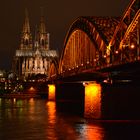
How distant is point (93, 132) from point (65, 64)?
274 feet

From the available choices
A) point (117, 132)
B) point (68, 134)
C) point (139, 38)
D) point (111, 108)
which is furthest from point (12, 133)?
point (139, 38)

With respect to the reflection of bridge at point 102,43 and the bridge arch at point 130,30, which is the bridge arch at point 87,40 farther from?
the bridge arch at point 130,30

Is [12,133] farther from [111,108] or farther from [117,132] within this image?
[111,108]

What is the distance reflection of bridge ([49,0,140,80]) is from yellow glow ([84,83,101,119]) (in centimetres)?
273

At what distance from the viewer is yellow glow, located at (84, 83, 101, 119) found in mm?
47438

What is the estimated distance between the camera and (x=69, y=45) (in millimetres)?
110062

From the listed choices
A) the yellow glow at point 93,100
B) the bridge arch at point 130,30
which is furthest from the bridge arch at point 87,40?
the yellow glow at point 93,100

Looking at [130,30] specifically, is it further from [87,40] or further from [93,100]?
[87,40]

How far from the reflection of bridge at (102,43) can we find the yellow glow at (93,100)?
8.96ft

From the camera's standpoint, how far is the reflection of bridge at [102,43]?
51.6 metres

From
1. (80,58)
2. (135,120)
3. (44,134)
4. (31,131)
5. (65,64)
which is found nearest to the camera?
(44,134)

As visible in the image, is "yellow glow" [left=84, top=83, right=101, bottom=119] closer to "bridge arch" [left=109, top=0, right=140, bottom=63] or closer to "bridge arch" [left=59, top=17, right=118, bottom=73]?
"bridge arch" [left=109, top=0, right=140, bottom=63]

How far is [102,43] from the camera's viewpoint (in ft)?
273

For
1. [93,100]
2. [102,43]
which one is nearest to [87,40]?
[102,43]
